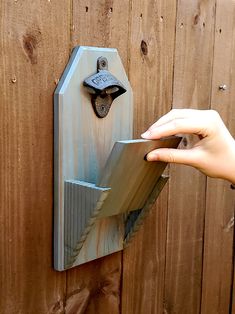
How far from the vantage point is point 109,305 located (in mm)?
866

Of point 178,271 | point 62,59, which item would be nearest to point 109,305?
point 178,271

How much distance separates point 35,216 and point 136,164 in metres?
0.17

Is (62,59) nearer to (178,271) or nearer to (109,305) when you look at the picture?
(109,305)

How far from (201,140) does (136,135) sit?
0.15m

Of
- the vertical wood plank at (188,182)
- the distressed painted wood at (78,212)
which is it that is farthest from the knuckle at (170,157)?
the vertical wood plank at (188,182)

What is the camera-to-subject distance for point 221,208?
1.16 metres

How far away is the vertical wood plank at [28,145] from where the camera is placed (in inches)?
24.8

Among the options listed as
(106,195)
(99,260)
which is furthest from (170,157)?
(99,260)

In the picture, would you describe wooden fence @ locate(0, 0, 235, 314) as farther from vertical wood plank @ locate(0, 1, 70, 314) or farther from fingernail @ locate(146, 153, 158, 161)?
fingernail @ locate(146, 153, 158, 161)

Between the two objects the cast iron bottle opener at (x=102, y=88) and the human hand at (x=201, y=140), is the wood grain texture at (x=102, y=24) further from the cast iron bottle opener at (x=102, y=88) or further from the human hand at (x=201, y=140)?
the human hand at (x=201, y=140)

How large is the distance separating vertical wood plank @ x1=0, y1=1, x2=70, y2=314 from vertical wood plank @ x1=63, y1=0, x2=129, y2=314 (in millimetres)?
38

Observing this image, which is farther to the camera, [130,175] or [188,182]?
[188,182]

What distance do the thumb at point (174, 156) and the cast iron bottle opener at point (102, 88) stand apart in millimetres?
113

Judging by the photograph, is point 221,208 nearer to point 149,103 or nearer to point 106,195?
point 149,103
